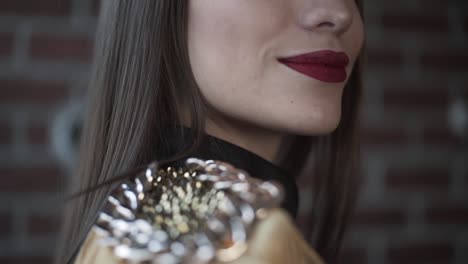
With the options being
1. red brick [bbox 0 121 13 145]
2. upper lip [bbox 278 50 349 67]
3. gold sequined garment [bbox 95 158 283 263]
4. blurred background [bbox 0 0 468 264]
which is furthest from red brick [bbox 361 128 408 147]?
gold sequined garment [bbox 95 158 283 263]

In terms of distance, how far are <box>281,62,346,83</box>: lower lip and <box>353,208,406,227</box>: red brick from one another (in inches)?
34.9

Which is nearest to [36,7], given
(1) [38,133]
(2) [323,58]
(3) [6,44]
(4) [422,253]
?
(3) [6,44]

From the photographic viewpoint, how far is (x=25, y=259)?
1.42 m

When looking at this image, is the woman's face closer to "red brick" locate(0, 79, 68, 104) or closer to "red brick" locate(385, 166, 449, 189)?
"red brick" locate(0, 79, 68, 104)

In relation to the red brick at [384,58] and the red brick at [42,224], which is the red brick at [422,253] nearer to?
the red brick at [384,58]

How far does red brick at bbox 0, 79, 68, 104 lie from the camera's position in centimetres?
140

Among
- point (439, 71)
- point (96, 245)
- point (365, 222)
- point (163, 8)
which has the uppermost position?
point (163, 8)

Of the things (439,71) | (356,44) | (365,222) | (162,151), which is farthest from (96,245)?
(439,71)

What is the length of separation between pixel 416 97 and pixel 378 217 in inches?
11.1

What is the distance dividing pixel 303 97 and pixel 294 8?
0.29 feet

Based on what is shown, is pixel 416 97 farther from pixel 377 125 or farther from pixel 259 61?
pixel 259 61

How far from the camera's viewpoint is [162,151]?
0.67 m

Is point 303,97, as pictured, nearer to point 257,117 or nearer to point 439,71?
point 257,117

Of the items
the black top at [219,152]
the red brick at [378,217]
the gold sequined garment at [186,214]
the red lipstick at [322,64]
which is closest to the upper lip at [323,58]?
the red lipstick at [322,64]
